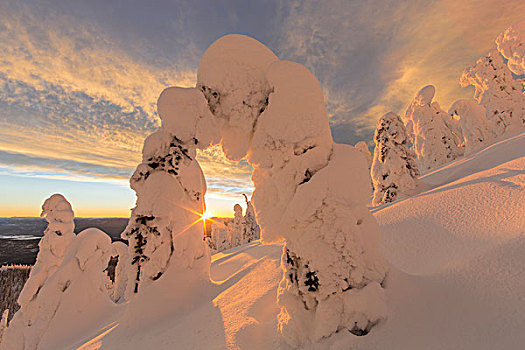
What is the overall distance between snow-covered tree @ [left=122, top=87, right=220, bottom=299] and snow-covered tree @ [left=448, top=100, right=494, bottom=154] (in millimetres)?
21505

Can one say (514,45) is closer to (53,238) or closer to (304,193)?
(304,193)

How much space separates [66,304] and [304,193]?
970 centimetres

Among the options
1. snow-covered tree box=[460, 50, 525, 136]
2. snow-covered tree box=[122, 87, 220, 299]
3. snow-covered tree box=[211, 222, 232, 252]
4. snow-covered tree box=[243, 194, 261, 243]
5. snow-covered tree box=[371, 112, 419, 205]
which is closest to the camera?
snow-covered tree box=[122, 87, 220, 299]

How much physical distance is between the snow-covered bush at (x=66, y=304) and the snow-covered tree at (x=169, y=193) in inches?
165

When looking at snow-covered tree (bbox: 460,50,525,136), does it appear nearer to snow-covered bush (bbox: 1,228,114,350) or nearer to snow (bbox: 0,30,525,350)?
snow (bbox: 0,30,525,350)

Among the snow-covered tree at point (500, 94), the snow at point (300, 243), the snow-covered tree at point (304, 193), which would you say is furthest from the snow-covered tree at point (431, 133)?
the snow-covered tree at point (304, 193)

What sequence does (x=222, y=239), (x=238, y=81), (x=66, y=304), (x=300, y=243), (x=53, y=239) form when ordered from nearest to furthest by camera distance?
(x=300, y=243)
(x=238, y=81)
(x=66, y=304)
(x=53, y=239)
(x=222, y=239)

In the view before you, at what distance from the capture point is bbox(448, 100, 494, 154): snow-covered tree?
17141 millimetres

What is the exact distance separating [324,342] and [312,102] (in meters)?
3.25

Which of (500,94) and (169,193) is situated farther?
(500,94)

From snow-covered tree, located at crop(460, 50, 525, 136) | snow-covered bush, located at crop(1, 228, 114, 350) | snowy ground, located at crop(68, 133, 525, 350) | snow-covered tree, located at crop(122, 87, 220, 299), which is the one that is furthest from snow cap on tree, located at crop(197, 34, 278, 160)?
snow-covered tree, located at crop(460, 50, 525, 136)

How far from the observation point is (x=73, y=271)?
7.90m

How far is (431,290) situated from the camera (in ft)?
9.54

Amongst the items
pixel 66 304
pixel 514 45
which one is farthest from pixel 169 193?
pixel 514 45
